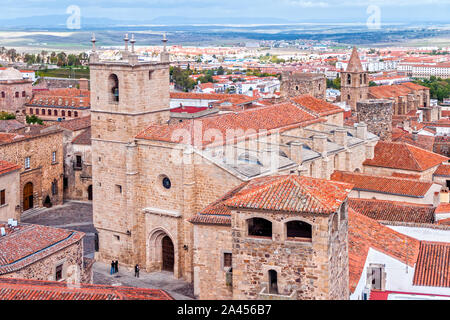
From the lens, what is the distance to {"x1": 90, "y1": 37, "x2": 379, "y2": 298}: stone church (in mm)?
26641

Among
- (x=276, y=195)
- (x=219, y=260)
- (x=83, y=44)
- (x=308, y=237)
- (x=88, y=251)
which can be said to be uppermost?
(x=83, y=44)

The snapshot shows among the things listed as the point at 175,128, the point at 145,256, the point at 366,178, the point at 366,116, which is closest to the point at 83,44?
the point at 175,128

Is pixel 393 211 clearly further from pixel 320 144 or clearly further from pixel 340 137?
pixel 340 137

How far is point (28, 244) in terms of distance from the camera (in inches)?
808

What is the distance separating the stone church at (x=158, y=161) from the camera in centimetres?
2664

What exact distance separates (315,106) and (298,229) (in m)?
23.0

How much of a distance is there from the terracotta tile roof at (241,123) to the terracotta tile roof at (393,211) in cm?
599

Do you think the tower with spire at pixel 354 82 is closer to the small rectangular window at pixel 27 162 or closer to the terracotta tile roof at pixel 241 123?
the terracotta tile roof at pixel 241 123

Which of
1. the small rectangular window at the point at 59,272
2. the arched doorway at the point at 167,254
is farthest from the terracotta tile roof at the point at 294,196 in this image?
the arched doorway at the point at 167,254

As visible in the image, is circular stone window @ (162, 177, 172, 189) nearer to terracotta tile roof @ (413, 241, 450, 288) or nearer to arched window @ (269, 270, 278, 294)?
terracotta tile roof @ (413, 241, 450, 288)

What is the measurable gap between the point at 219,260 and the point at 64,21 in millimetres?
12994

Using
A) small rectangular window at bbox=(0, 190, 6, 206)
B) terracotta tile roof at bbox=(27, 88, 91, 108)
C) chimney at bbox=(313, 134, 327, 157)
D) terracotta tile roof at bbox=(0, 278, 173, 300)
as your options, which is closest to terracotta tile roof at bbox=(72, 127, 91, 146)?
small rectangular window at bbox=(0, 190, 6, 206)

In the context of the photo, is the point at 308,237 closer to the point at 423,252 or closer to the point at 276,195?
the point at 276,195
